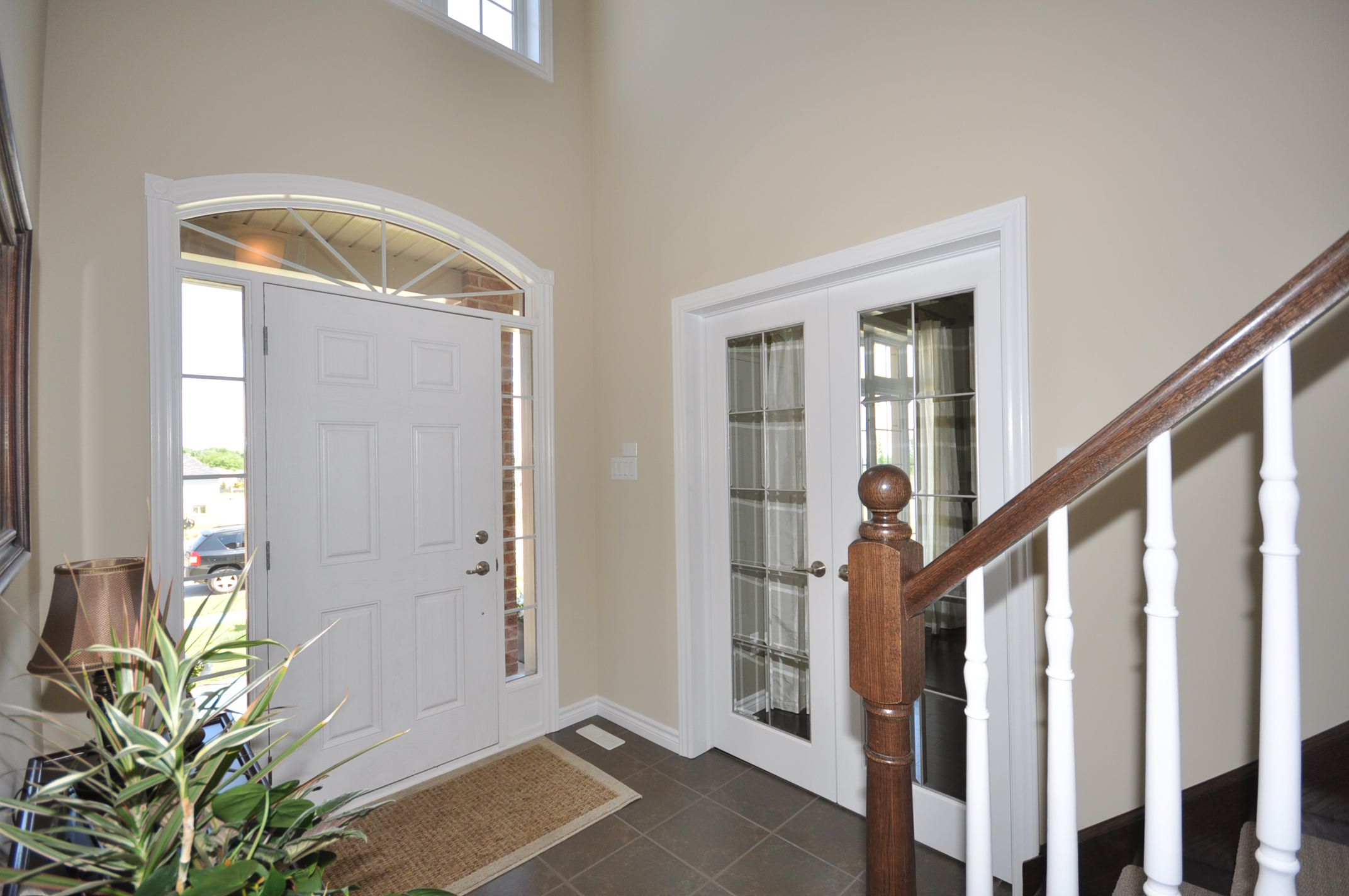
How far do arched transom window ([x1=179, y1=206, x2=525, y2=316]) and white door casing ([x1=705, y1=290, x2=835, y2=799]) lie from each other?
3.80 feet

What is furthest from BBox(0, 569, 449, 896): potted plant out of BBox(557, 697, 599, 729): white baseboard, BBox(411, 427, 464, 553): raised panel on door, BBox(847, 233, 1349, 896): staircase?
BBox(557, 697, 599, 729): white baseboard

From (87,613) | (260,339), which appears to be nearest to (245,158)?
(260,339)

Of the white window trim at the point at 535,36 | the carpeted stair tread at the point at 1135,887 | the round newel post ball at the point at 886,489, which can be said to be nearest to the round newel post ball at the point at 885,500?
the round newel post ball at the point at 886,489

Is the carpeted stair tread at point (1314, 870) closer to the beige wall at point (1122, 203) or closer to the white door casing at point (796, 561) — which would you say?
the beige wall at point (1122, 203)

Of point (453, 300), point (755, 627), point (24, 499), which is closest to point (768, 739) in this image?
point (755, 627)

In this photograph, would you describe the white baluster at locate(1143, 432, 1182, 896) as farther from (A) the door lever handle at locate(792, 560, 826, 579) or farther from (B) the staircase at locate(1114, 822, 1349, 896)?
(A) the door lever handle at locate(792, 560, 826, 579)

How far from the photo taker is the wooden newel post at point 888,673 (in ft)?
3.61

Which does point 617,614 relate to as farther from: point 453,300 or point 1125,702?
point 1125,702

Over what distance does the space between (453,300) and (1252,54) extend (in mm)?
2815

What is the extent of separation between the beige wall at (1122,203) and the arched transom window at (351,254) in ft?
4.42

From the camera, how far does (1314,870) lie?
3.49 ft

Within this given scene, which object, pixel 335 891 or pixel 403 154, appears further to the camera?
pixel 403 154

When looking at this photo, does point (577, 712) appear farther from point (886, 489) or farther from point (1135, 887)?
point (886, 489)

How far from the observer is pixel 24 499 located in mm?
1621
